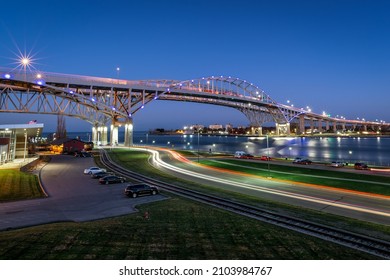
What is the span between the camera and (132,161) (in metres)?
50.9

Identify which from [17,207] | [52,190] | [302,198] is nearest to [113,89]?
[52,190]

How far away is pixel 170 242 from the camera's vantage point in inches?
511

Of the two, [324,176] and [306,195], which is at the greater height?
[324,176]

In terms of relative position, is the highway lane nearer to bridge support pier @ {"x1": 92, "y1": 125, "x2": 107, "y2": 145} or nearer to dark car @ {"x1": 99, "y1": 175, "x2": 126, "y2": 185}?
dark car @ {"x1": 99, "y1": 175, "x2": 126, "y2": 185}

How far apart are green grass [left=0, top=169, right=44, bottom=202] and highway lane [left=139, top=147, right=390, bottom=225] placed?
58.7 feet

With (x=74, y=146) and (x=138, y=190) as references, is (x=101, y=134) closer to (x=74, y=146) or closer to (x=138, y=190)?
(x=74, y=146)

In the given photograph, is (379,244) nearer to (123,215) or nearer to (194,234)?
(194,234)

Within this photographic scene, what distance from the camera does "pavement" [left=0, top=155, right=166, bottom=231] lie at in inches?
726

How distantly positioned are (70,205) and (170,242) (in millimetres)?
12852

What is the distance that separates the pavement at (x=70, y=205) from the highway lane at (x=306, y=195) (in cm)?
1065

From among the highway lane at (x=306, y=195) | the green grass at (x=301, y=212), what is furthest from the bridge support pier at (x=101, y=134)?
the green grass at (x=301, y=212)

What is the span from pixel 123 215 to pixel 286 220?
1162 centimetres

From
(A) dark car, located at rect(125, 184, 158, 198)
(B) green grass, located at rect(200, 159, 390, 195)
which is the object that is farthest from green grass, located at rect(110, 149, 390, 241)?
(B) green grass, located at rect(200, 159, 390, 195)

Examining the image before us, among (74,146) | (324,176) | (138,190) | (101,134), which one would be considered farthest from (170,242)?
(101,134)
